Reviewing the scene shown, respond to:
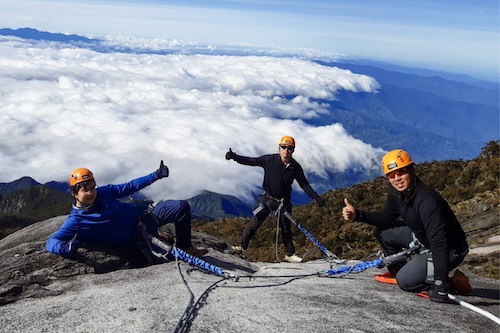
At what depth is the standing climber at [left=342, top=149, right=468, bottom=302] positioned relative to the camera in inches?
241

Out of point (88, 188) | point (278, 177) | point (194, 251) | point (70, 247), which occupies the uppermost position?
point (88, 188)

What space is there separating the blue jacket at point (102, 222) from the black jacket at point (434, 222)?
5913 mm

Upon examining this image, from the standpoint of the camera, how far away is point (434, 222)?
20.1ft

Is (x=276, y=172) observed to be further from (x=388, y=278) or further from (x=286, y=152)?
(x=388, y=278)

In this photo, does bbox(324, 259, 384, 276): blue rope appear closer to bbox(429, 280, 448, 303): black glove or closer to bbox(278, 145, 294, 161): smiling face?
bbox(429, 280, 448, 303): black glove

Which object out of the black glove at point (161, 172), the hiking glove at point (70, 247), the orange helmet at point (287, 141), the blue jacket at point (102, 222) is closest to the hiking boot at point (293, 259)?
the orange helmet at point (287, 141)

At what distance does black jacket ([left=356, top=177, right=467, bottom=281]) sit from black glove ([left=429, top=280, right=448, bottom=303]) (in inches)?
4.4

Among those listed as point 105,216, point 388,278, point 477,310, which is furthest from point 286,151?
point 477,310

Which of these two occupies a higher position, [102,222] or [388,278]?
[102,222]

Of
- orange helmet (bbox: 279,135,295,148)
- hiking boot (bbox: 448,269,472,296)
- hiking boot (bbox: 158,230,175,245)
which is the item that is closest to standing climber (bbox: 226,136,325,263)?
orange helmet (bbox: 279,135,295,148)

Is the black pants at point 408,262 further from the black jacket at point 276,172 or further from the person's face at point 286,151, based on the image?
the black jacket at point 276,172

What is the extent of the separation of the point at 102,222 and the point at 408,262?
637 cm

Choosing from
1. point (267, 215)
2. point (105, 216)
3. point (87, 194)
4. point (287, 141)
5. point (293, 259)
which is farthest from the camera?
point (293, 259)

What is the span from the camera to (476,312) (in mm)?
6359
